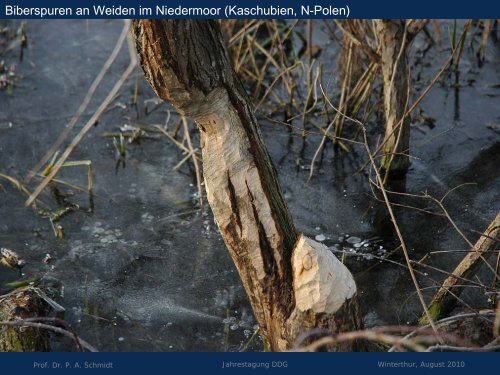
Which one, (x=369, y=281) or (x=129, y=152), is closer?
(x=369, y=281)

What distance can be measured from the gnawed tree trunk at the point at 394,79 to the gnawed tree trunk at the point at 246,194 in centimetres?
134

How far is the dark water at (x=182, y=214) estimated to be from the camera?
11.6ft

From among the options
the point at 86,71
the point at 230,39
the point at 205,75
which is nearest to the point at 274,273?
the point at 205,75

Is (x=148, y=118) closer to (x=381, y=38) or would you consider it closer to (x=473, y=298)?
(x=381, y=38)

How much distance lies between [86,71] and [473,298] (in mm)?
3558

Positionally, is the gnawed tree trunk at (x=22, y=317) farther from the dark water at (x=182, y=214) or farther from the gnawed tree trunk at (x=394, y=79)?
the gnawed tree trunk at (x=394, y=79)

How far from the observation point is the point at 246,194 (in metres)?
2.86

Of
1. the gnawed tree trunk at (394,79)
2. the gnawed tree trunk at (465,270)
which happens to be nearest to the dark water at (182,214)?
the gnawed tree trunk at (465,270)

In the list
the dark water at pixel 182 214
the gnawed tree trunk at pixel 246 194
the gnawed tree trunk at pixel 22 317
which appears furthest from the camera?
the dark water at pixel 182 214

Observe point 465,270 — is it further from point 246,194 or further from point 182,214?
point 182,214

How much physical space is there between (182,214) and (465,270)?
1.80m

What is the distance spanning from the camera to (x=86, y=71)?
5.68 meters

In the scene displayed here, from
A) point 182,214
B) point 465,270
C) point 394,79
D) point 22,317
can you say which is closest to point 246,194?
point 465,270

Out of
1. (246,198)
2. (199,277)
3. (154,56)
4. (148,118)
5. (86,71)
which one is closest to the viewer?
(154,56)
